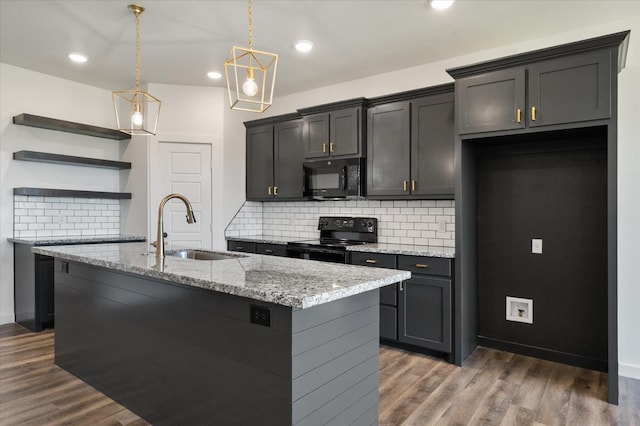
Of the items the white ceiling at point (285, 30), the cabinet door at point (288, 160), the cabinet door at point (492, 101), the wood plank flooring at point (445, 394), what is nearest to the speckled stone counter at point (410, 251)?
the wood plank flooring at point (445, 394)

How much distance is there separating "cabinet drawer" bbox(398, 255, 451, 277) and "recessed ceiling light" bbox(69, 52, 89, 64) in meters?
3.57

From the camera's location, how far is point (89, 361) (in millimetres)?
2855

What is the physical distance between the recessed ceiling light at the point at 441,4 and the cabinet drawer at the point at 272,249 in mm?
2663

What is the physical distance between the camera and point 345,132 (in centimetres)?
424

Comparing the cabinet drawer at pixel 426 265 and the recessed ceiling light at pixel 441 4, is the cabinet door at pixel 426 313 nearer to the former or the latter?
the cabinet drawer at pixel 426 265

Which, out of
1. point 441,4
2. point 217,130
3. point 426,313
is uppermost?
point 441,4

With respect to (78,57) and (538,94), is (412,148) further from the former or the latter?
(78,57)

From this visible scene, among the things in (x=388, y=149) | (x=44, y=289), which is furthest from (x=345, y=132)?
(x=44, y=289)

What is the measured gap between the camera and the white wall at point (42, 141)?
14.0ft

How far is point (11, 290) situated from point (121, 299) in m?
2.70

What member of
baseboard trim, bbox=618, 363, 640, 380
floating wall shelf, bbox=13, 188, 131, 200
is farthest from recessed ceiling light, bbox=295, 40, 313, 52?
baseboard trim, bbox=618, 363, 640, 380

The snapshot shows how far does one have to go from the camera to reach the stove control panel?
4371mm

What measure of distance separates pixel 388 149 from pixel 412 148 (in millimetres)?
256

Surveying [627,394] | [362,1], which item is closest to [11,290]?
[362,1]
